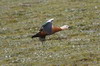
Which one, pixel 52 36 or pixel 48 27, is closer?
pixel 48 27

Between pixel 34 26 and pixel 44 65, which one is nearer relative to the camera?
pixel 44 65

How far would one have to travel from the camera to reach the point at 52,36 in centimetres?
3731

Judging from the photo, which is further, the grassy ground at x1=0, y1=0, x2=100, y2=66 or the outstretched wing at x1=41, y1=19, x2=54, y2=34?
the grassy ground at x1=0, y1=0, x2=100, y2=66

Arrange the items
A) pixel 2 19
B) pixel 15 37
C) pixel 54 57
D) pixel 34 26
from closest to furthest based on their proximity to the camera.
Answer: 1. pixel 54 57
2. pixel 15 37
3. pixel 34 26
4. pixel 2 19

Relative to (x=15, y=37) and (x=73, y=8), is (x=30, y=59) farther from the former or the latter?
(x=73, y=8)

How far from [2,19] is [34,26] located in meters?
9.29

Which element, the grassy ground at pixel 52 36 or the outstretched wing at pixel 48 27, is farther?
the grassy ground at pixel 52 36

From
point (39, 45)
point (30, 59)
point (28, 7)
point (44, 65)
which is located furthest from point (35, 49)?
point (28, 7)

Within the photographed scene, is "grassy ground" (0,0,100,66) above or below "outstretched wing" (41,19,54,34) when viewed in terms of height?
below

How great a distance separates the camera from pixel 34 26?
4528cm

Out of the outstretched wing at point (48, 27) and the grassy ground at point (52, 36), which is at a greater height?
the outstretched wing at point (48, 27)

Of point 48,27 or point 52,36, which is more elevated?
point 48,27

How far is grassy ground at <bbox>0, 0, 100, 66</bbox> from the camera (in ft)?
87.5

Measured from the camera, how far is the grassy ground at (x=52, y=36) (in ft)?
87.5
